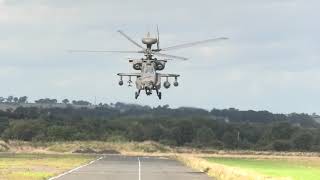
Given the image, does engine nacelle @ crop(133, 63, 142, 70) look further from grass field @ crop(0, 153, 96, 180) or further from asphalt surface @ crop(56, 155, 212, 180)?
grass field @ crop(0, 153, 96, 180)

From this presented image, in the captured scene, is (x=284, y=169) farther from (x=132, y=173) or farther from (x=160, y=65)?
(x=160, y=65)

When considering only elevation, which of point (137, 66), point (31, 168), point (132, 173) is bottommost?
point (132, 173)

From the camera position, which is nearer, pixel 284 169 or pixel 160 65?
pixel 160 65

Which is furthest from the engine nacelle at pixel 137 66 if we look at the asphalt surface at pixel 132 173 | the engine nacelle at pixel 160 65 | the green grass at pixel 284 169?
the green grass at pixel 284 169

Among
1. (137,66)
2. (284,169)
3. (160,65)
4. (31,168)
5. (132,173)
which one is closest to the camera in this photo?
(160,65)

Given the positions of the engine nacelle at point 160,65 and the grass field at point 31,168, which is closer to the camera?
the engine nacelle at point 160,65

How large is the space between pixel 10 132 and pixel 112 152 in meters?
40.6

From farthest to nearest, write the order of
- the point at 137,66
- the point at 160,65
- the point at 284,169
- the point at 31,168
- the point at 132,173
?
the point at 284,169
the point at 31,168
the point at 132,173
the point at 137,66
the point at 160,65

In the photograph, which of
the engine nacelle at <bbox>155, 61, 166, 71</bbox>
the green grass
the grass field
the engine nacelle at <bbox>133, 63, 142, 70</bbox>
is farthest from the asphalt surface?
the engine nacelle at <bbox>155, 61, 166, 71</bbox>

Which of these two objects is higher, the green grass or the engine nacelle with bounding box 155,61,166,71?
the engine nacelle with bounding box 155,61,166,71

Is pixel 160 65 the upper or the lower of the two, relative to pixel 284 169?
upper

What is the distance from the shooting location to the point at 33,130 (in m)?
194

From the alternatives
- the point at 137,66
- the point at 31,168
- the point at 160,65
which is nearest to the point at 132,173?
the point at 31,168

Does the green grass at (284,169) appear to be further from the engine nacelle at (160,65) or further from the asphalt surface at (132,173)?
the engine nacelle at (160,65)
